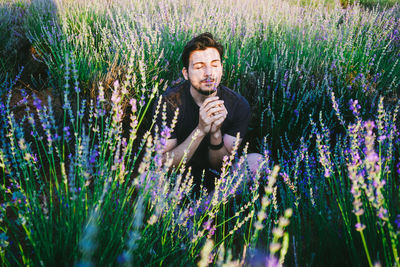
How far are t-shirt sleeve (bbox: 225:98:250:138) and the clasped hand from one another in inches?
12.7

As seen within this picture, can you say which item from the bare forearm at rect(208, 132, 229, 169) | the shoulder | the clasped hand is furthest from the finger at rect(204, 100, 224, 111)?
the shoulder

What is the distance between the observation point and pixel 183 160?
6.65 ft

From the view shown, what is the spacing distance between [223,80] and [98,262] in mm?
2415

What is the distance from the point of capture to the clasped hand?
2.23m

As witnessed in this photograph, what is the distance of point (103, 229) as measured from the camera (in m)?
1.34

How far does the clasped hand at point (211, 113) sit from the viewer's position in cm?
223

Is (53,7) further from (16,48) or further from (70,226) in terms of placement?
(70,226)

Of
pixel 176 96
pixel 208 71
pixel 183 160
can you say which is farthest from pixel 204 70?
pixel 183 160

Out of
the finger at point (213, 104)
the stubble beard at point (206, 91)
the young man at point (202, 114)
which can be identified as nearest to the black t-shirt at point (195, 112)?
the young man at point (202, 114)

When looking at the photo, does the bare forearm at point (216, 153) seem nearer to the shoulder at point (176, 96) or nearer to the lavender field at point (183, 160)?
the lavender field at point (183, 160)

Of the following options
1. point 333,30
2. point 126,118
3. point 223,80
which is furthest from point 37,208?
point 333,30

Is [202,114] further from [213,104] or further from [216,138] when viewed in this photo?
[216,138]

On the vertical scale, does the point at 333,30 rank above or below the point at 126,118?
above

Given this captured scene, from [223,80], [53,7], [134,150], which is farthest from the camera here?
[53,7]
